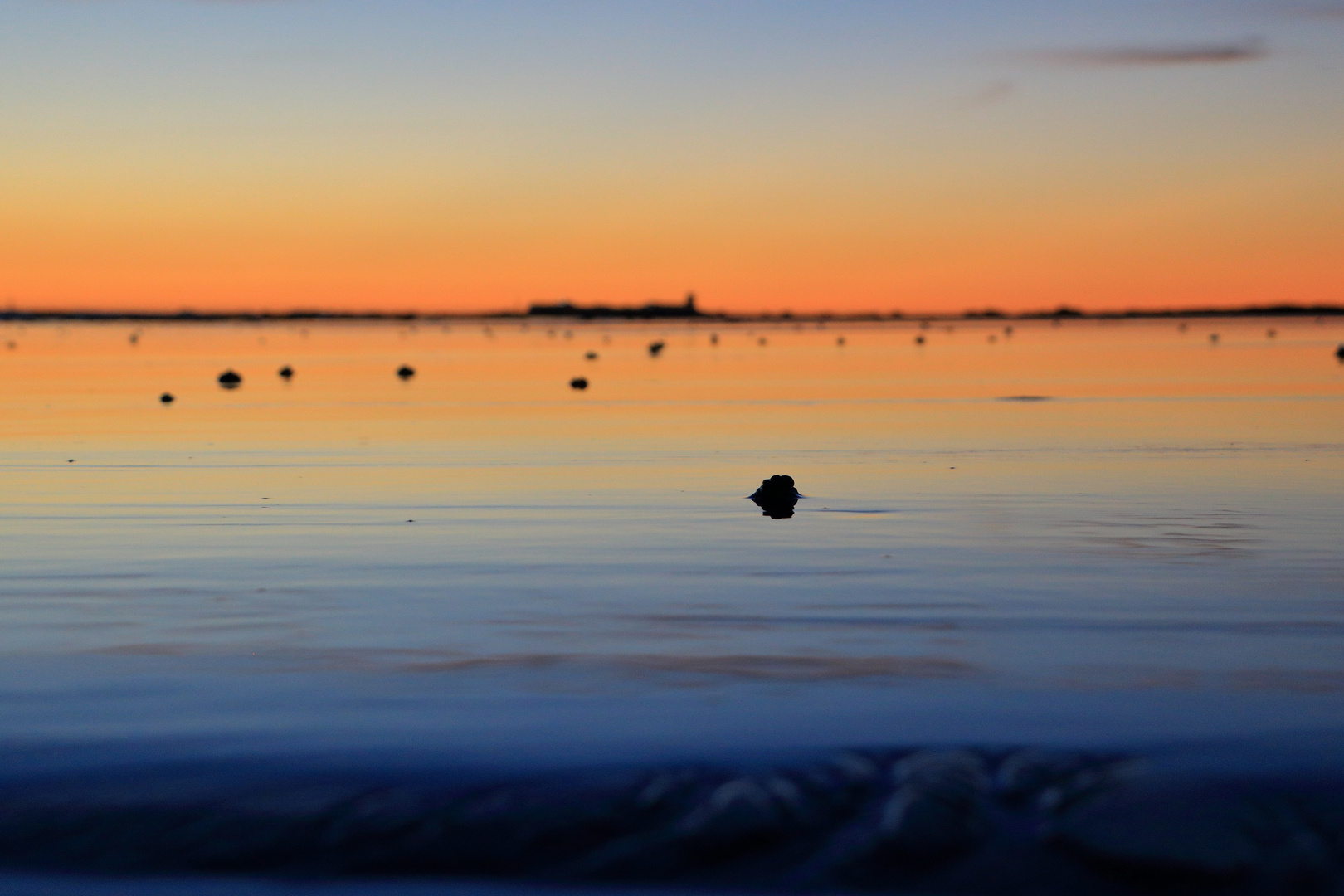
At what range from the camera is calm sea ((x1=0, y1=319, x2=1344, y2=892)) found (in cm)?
942

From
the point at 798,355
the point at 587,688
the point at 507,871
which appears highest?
the point at 798,355

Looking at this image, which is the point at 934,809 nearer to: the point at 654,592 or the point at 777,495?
the point at 654,592

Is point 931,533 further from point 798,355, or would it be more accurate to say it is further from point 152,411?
point 798,355

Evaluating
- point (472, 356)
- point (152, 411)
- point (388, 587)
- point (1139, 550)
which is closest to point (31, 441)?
point (152, 411)

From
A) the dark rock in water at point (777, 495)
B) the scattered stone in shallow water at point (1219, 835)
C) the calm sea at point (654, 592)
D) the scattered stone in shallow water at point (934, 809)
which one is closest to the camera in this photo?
the scattered stone in shallow water at point (1219, 835)

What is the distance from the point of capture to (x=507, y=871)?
7703 mm

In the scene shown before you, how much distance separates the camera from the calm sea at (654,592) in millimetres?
9422

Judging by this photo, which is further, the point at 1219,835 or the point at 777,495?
the point at 777,495

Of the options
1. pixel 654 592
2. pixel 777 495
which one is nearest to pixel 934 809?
pixel 654 592

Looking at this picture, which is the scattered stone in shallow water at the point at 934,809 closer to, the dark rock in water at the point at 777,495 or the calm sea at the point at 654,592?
the calm sea at the point at 654,592

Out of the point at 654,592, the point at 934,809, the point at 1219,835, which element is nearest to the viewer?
the point at 1219,835

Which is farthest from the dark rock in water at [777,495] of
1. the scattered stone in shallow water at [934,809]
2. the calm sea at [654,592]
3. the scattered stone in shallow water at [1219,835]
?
the scattered stone in shallow water at [1219,835]

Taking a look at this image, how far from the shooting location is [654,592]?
14.3 meters

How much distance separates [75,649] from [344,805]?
445 centimetres
